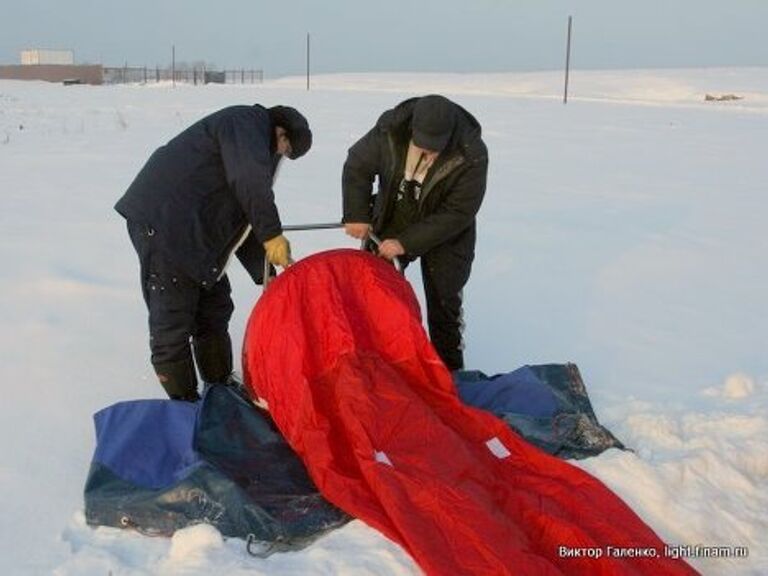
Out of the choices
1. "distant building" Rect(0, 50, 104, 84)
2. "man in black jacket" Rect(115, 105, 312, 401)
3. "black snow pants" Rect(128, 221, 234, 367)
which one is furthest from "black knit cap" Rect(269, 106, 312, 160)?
"distant building" Rect(0, 50, 104, 84)

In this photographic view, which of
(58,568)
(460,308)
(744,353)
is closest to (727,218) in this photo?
(744,353)

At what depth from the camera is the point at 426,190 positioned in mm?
3436

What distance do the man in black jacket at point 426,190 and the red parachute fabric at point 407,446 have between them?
1.60 feet

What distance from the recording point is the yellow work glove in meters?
2.96

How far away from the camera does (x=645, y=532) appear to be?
7.64 ft

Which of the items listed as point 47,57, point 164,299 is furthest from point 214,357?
point 47,57

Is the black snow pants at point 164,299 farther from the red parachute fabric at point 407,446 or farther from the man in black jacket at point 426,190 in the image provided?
the man in black jacket at point 426,190

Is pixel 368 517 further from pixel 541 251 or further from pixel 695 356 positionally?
pixel 541 251

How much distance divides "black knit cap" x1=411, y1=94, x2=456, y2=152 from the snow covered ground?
1355 millimetres

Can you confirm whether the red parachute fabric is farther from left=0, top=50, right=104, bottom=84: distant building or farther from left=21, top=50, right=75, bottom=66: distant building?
left=21, top=50, right=75, bottom=66: distant building

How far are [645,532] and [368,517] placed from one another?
2.73ft

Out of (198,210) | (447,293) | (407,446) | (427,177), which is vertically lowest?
(407,446)

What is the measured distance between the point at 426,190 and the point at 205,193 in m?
0.97

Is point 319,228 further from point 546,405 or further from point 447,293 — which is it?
point 546,405
